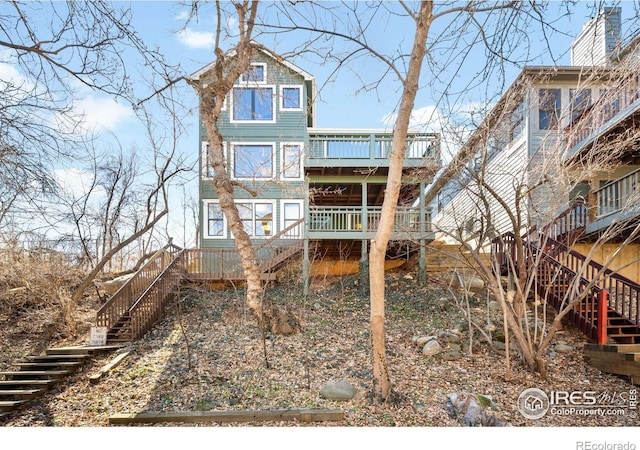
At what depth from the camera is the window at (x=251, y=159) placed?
37.6ft

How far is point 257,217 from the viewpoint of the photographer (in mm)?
11969

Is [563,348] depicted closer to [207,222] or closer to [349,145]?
[349,145]

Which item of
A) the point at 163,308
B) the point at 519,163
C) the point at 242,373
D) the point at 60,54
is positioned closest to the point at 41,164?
the point at 60,54

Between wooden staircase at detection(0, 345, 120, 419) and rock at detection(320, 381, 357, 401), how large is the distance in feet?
13.1

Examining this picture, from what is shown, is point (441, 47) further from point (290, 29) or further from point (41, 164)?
point (41, 164)

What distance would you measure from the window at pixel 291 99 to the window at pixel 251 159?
129cm

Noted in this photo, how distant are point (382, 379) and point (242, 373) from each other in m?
2.17

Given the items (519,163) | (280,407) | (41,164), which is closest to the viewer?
(41,164)

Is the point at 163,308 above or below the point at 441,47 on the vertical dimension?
below

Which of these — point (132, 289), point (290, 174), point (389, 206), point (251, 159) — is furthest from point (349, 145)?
point (389, 206)

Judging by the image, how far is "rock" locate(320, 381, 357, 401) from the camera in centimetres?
499

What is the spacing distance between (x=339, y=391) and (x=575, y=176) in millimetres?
4780

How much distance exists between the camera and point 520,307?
611 cm

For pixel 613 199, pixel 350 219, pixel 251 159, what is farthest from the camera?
pixel 251 159
